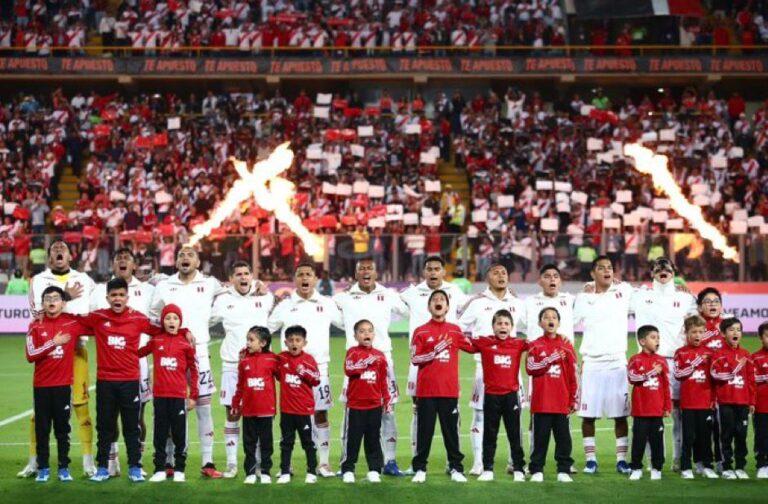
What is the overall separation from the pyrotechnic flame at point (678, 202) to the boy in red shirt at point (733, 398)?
50.4 feet

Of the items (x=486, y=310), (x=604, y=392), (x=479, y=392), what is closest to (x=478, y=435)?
(x=479, y=392)

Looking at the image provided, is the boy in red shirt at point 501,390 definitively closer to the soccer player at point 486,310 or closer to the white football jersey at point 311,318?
the soccer player at point 486,310

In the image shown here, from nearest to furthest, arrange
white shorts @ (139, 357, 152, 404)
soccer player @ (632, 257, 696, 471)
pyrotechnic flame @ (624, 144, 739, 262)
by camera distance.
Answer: white shorts @ (139, 357, 152, 404), soccer player @ (632, 257, 696, 471), pyrotechnic flame @ (624, 144, 739, 262)

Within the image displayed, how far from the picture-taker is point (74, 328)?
12641 millimetres

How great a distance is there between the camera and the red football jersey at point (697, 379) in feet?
42.6

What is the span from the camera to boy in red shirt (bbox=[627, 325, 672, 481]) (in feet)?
42.0

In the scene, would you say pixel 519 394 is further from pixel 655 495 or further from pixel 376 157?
→ pixel 376 157

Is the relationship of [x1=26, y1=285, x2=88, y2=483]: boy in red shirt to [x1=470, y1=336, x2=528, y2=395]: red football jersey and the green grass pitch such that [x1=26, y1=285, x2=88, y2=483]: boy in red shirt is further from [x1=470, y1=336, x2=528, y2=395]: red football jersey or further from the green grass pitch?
[x1=470, y1=336, x2=528, y2=395]: red football jersey

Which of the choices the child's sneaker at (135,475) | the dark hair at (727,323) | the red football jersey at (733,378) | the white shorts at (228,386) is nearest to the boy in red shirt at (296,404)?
the white shorts at (228,386)

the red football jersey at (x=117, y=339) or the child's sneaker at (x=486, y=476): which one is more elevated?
the red football jersey at (x=117, y=339)

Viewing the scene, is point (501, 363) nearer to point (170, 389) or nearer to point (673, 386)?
point (673, 386)

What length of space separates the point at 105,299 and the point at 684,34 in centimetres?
3283

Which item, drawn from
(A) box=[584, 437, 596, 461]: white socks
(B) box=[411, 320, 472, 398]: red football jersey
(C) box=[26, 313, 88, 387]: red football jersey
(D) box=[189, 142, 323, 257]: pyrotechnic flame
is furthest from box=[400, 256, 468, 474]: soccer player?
(D) box=[189, 142, 323, 257]: pyrotechnic flame

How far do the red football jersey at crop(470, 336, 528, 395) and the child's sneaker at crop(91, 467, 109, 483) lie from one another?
152 inches
